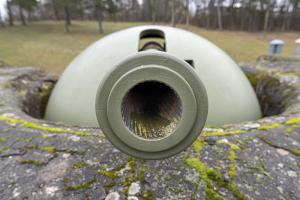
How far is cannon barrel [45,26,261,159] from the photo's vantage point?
0.83m

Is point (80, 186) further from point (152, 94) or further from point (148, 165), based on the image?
point (152, 94)

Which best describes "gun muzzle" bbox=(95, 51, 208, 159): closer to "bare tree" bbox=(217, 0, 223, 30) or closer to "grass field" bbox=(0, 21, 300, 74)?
"grass field" bbox=(0, 21, 300, 74)

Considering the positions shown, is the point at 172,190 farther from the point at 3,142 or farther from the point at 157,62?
the point at 3,142

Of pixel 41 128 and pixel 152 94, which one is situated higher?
pixel 152 94

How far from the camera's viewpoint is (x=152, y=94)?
6.30 feet

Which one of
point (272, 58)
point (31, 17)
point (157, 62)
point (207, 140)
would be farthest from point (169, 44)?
point (31, 17)

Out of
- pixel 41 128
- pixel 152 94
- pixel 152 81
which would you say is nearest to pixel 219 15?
pixel 152 94

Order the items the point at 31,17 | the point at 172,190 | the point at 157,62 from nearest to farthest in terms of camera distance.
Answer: the point at 157,62 < the point at 172,190 < the point at 31,17

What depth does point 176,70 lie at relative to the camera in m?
0.83

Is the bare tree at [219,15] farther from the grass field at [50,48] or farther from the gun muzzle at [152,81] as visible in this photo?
the gun muzzle at [152,81]

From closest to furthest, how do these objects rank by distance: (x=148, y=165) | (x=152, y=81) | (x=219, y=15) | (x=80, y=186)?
1. (x=152, y=81)
2. (x=80, y=186)
3. (x=148, y=165)
4. (x=219, y=15)

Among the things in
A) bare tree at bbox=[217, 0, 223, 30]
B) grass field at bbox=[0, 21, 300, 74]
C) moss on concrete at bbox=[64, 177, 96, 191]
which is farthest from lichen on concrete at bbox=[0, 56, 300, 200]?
bare tree at bbox=[217, 0, 223, 30]

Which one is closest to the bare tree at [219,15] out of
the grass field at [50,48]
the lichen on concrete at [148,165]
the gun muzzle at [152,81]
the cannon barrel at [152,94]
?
the grass field at [50,48]

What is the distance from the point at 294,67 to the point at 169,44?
1.98 metres
